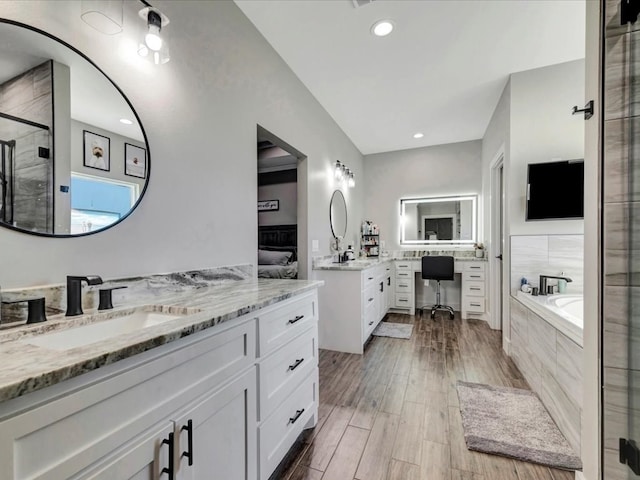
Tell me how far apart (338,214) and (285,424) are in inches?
114

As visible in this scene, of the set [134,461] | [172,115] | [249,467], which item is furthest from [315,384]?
[172,115]

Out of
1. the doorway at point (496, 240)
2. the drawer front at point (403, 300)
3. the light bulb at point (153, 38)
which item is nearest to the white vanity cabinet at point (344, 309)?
the drawer front at point (403, 300)

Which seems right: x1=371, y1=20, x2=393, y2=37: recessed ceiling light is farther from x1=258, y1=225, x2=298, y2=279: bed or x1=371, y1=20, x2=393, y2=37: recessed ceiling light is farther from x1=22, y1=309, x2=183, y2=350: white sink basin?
x1=258, y1=225, x2=298, y2=279: bed

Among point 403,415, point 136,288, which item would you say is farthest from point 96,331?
point 403,415

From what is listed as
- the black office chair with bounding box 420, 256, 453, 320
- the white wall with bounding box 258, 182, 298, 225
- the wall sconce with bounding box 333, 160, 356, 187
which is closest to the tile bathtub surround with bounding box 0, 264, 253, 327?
the wall sconce with bounding box 333, 160, 356, 187

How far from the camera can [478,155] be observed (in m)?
4.81

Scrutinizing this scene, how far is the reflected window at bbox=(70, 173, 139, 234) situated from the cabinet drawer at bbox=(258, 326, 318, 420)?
2.84 feet

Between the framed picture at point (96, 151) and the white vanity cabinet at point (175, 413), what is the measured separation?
82 centimetres

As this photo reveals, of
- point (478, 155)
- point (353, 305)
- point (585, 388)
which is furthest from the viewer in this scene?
point (478, 155)

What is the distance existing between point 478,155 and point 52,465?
18.3ft

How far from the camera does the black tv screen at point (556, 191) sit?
2.69 meters

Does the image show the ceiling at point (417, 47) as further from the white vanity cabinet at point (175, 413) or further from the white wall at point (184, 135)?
the white vanity cabinet at point (175, 413)

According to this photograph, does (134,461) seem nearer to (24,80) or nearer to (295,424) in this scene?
(295,424)

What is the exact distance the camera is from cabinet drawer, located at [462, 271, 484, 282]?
14.4ft
